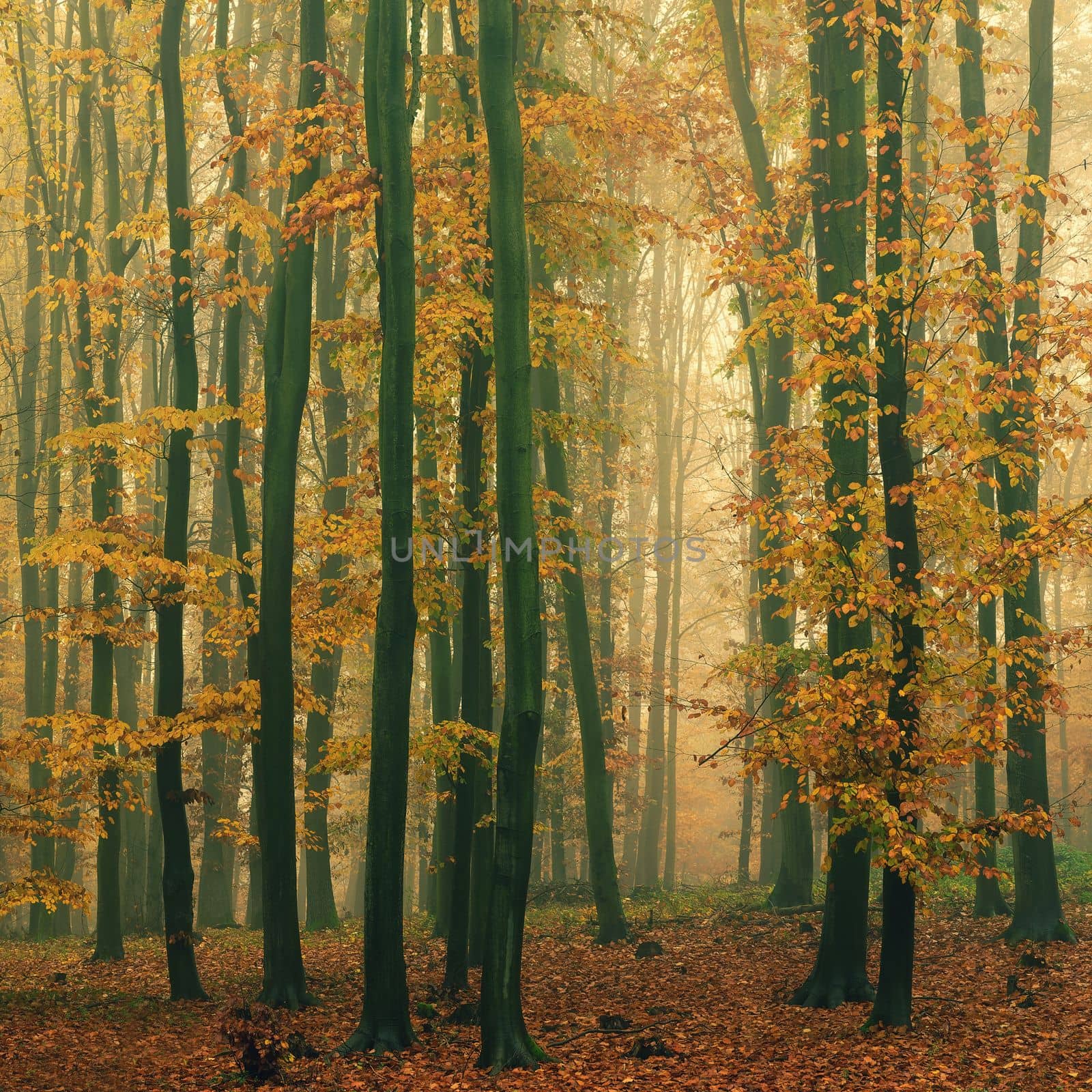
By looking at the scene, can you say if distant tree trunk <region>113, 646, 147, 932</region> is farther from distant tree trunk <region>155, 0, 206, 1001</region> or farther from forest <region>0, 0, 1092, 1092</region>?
distant tree trunk <region>155, 0, 206, 1001</region>

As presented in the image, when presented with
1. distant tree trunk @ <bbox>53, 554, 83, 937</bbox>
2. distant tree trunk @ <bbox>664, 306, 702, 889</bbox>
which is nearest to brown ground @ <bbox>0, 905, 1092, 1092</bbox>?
distant tree trunk @ <bbox>53, 554, 83, 937</bbox>

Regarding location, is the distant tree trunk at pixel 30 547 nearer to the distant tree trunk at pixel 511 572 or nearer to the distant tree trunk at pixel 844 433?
the distant tree trunk at pixel 511 572

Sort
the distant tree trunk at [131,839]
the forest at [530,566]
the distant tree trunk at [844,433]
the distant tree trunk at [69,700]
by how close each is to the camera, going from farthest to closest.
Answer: the distant tree trunk at [69,700] < the distant tree trunk at [131,839] < the distant tree trunk at [844,433] < the forest at [530,566]

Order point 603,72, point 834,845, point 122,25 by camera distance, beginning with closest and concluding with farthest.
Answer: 1. point 834,845
2. point 122,25
3. point 603,72

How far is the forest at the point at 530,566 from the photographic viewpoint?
24.2ft

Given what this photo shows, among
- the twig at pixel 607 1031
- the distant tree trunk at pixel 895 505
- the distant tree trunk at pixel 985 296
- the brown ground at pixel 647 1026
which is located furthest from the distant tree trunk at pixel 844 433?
the twig at pixel 607 1031

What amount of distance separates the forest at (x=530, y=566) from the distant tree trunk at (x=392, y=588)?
37mm

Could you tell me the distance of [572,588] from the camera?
13.8m

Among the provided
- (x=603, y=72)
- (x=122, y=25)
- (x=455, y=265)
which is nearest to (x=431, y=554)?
(x=455, y=265)

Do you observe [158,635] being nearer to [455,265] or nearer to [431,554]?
[431,554]

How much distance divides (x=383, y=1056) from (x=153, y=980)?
521 cm

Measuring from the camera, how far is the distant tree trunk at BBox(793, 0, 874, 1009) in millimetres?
8648

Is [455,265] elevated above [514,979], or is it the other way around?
[455,265]

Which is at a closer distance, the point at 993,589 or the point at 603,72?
the point at 993,589
